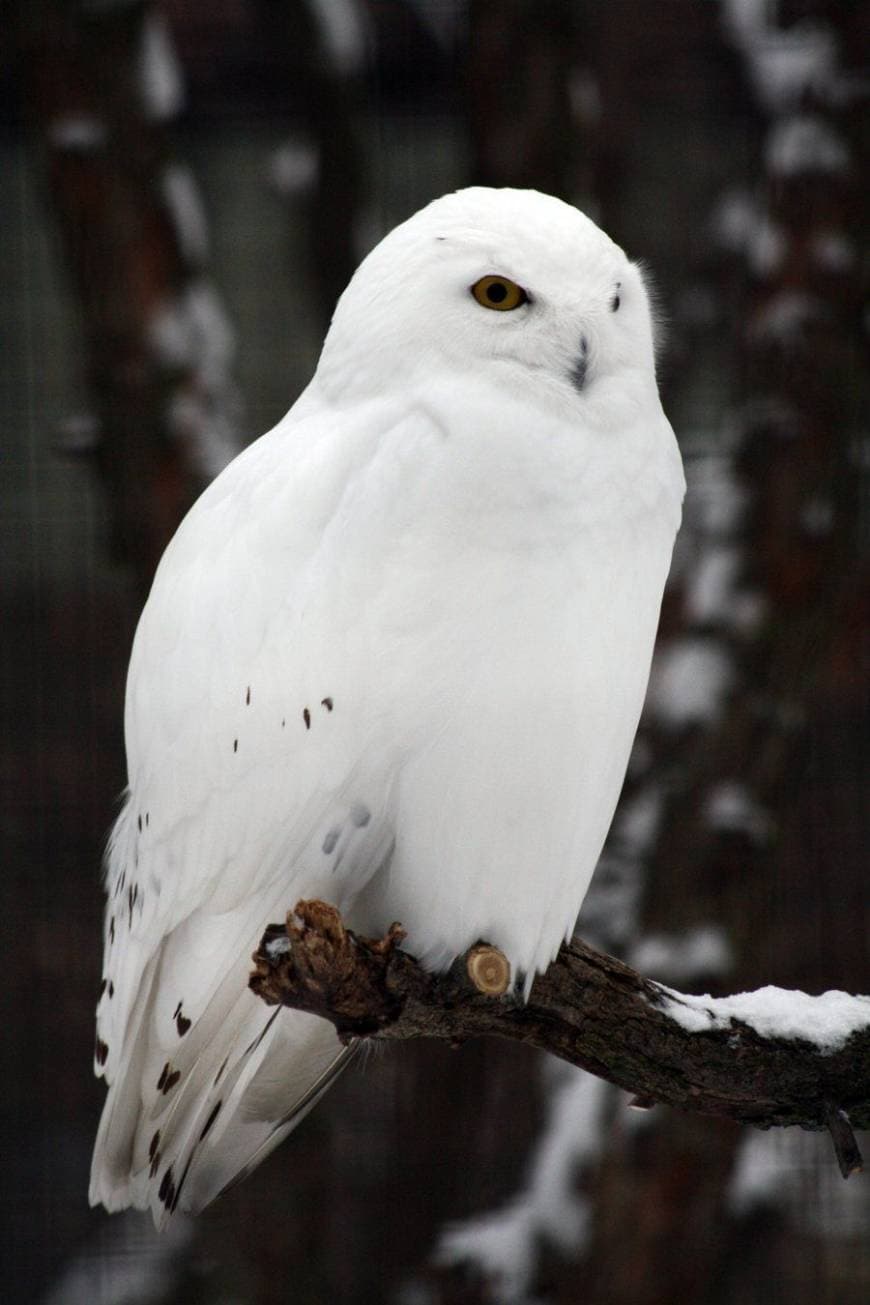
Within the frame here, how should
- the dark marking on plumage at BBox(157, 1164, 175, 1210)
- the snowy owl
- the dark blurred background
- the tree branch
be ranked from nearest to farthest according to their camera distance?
1. the snowy owl
2. the tree branch
3. the dark marking on plumage at BBox(157, 1164, 175, 1210)
4. the dark blurred background

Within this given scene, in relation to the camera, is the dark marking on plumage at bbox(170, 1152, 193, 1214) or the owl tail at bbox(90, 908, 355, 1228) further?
the dark marking on plumage at bbox(170, 1152, 193, 1214)

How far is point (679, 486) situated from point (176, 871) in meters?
0.66

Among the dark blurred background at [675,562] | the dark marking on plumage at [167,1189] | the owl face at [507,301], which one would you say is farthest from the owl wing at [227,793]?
the dark blurred background at [675,562]

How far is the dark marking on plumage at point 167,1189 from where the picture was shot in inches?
69.6

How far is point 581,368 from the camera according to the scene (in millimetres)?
1604

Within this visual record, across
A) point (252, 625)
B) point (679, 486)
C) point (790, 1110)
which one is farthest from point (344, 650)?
point (790, 1110)

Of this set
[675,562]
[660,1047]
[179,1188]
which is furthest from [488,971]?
[675,562]

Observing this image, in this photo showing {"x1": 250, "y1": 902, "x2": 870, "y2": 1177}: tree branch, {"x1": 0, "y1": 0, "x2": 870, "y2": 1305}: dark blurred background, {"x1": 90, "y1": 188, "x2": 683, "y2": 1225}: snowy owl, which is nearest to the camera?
{"x1": 90, "y1": 188, "x2": 683, "y2": 1225}: snowy owl

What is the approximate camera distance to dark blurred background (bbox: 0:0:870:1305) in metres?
2.81

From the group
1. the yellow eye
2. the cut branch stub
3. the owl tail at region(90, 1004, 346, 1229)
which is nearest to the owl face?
the yellow eye

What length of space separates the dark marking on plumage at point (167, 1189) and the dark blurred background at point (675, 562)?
1.11 m

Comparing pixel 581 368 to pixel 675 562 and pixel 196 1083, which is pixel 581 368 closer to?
pixel 196 1083

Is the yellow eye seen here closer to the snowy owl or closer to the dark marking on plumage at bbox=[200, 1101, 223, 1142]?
the snowy owl

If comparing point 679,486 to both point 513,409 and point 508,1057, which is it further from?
point 508,1057
